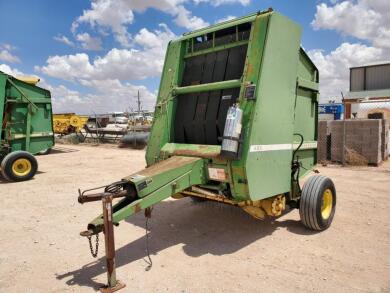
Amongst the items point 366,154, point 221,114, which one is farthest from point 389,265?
point 366,154

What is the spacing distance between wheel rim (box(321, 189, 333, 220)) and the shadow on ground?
1.29 ft

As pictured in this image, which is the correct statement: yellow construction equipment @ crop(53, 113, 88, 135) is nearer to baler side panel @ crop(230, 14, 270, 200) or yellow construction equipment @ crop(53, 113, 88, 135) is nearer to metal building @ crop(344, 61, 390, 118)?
baler side panel @ crop(230, 14, 270, 200)

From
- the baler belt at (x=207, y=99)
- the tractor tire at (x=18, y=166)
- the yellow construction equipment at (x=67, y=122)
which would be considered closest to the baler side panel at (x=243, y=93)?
the baler belt at (x=207, y=99)

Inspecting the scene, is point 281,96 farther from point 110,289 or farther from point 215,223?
point 110,289

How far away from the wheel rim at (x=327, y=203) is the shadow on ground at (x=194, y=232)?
39 cm

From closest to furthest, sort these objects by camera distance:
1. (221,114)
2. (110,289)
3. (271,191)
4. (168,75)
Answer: (110,289) → (271,191) → (221,114) → (168,75)

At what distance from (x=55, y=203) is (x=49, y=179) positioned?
2.78m

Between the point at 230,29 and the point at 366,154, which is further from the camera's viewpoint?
the point at 366,154

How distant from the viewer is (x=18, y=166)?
893 centimetres

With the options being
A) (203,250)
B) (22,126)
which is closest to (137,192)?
(203,250)

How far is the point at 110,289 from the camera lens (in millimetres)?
3193

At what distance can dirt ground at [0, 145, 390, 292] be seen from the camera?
3.38 m

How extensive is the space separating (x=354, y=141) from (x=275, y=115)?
23.2 feet

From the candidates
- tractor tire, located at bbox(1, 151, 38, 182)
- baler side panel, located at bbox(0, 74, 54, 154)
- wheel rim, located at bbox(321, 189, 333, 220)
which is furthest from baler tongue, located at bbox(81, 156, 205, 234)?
baler side panel, located at bbox(0, 74, 54, 154)
